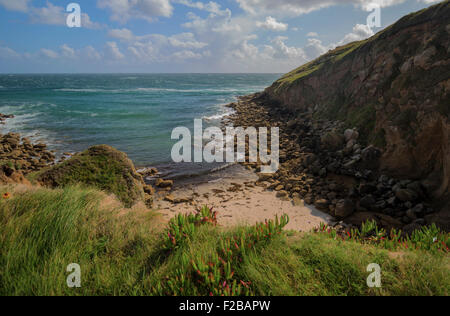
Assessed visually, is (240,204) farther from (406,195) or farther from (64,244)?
(64,244)

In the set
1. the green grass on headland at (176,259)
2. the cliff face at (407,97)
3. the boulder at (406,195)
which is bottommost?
the boulder at (406,195)

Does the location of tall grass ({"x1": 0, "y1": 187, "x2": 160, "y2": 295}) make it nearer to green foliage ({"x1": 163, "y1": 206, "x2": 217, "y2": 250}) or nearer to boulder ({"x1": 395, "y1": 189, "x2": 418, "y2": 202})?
green foliage ({"x1": 163, "y1": 206, "x2": 217, "y2": 250})

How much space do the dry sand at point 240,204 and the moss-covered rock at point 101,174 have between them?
1.48 meters

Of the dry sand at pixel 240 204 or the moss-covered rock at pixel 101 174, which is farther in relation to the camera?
the dry sand at pixel 240 204

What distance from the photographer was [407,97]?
10273 millimetres

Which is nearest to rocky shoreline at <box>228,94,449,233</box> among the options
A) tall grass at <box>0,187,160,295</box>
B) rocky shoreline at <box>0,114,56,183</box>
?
tall grass at <box>0,187,160,295</box>

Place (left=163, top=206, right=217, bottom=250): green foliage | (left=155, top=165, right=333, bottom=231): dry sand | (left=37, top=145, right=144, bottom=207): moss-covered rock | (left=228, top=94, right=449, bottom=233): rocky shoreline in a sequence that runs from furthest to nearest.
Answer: (left=155, top=165, right=333, bottom=231): dry sand
(left=228, top=94, right=449, bottom=233): rocky shoreline
(left=37, top=145, right=144, bottom=207): moss-covered rock
(left=163, top=206, right=217, bottom=250): green foliage

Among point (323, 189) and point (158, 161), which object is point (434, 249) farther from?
point (158, 161)

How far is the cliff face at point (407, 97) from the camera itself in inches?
327

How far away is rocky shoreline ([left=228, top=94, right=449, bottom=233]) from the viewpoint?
23.9 ft

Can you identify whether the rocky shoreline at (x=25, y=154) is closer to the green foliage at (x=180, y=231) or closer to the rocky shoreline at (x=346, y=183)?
the green foliage at (x=180, y=231)

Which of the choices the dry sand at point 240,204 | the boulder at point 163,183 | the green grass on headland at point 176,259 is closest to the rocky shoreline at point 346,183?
the dry sand at point 240,204

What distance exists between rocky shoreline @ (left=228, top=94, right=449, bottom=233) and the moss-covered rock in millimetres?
5770

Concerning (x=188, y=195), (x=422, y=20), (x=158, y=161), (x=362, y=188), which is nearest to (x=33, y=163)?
(x=158, y=161)
